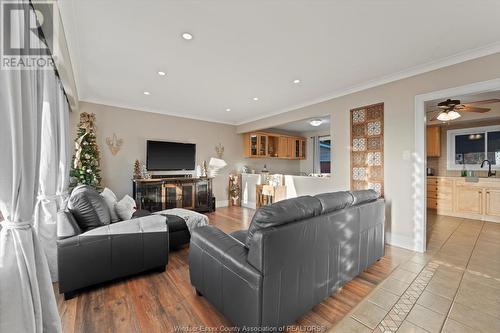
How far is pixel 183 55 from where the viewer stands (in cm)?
261

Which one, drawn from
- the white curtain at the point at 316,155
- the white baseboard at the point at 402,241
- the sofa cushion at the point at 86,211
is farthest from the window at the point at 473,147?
the sofa cushion at the point at 86,211

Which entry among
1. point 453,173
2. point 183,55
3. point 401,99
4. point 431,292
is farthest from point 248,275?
point 453,173

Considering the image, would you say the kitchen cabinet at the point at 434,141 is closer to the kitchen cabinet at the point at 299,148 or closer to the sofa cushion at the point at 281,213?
the kitchen cabinet at the point at 299,148

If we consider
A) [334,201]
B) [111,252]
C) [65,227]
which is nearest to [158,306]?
[111,252]

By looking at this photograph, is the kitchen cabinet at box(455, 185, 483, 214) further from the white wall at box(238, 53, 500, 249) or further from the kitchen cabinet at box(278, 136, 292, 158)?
the kitchen cabinet at box(278, 136, 292, 158)

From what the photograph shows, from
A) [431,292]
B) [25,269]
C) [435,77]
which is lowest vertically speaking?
[431,292]

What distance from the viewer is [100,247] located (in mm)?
2016

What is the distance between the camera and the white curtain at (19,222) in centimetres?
111

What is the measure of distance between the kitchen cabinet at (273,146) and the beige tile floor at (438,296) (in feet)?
14.5

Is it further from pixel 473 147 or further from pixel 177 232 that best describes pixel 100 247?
pixel 473 147

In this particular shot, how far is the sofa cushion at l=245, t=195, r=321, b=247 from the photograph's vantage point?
55.1 inches

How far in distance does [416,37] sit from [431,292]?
2.61 meters

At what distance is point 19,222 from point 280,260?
1537 mm

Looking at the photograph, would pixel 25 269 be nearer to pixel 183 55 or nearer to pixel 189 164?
pixel 183 55
